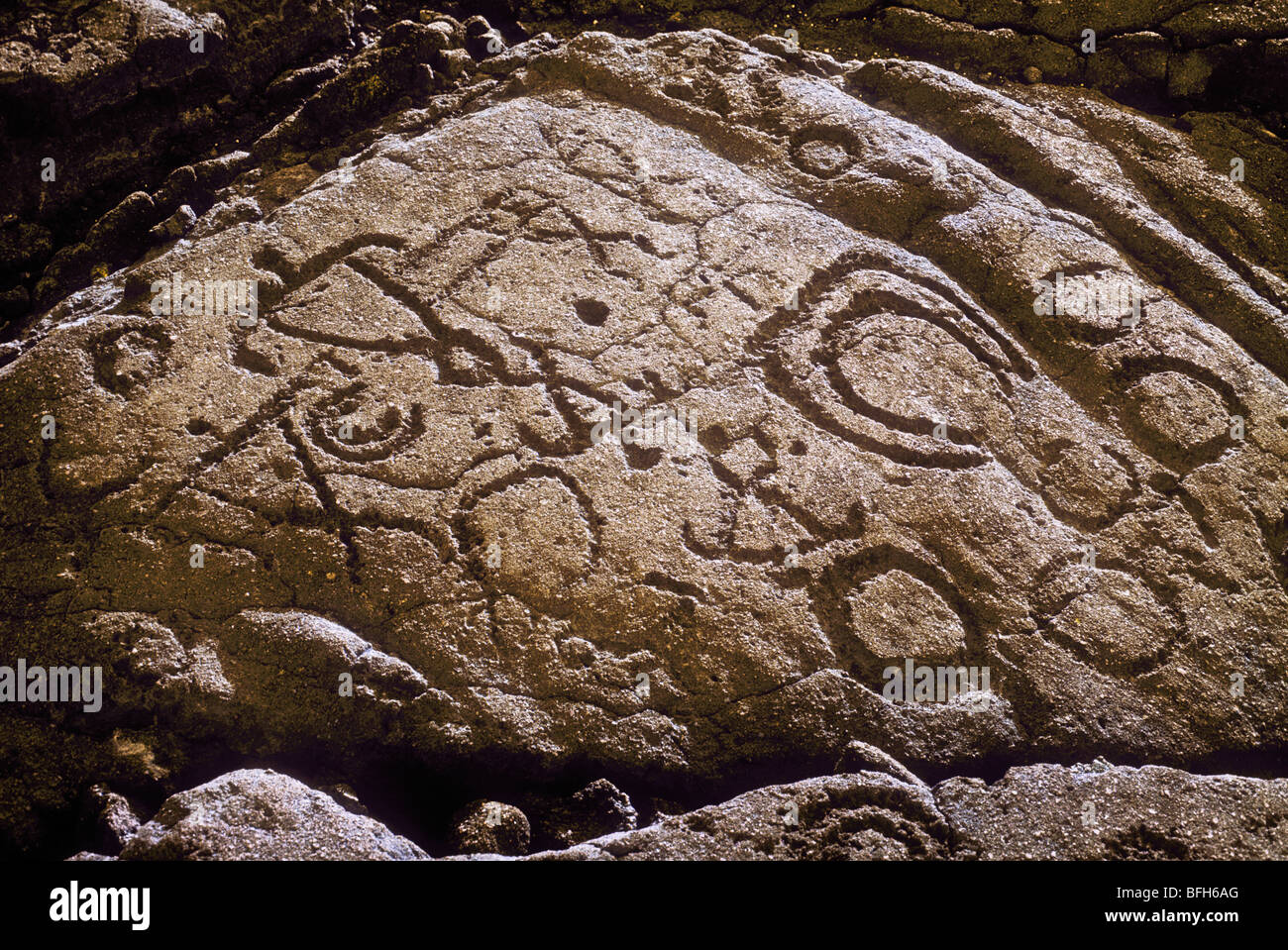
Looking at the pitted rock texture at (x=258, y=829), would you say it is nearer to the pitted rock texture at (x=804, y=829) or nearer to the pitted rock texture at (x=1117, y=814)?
the pitted rock texture at (x=804, y=829)

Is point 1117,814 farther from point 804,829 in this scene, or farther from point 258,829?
point 258,829

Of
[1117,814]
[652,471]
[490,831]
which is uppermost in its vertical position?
[652,471]

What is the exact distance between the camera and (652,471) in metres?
1.71

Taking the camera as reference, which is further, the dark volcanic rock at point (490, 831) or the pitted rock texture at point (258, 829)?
the dark volcanic rock at point (490, 831)

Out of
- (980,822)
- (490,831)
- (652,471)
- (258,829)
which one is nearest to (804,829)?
(980,822)

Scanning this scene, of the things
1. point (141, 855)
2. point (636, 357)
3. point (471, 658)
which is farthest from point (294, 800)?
point (636, 357)

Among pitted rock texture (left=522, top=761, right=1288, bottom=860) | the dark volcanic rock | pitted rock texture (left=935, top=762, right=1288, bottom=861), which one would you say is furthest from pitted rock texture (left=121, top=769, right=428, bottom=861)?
pitted rock texture (left=935, top=762, right=1288, bottom=861)

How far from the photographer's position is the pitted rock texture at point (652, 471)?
1487 mm

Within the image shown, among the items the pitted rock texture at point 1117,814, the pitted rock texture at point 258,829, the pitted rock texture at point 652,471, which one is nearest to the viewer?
the pitted rock texture at point 258,829

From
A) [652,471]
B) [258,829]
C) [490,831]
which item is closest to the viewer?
[258,829]

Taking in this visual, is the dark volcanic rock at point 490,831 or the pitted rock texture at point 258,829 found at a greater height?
the pitted rock texture at point 258,829

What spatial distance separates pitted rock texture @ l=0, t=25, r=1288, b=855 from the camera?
1487 millimetres

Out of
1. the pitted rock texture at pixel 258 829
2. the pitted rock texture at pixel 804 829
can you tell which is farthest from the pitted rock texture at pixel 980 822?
the pitted rock texture at pixel 258 829

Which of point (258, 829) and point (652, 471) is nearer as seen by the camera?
point (258, 829)
